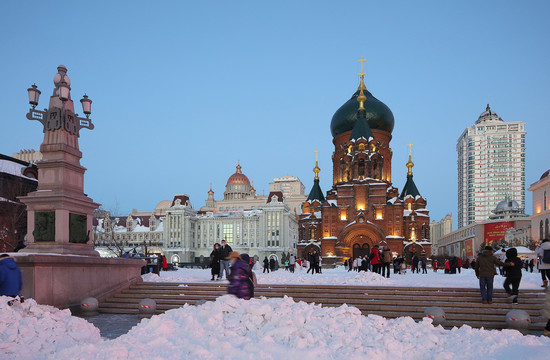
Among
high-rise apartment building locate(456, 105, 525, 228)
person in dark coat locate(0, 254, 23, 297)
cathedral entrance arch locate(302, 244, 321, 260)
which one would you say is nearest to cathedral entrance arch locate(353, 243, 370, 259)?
cathedral entrance arch locate(302, 244, 321, 260)

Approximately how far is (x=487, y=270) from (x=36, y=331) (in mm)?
11554

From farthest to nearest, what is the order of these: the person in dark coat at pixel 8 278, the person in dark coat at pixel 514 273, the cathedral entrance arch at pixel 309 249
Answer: the cathedral entrance arch at pixel 309 249 → the person in dark coat at pixel 514 273 → the person in dark coat at pixel 8 278

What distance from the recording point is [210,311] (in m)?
8.80

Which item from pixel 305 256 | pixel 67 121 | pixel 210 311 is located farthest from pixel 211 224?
pixel 210 311

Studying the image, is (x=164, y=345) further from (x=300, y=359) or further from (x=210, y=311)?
(x=300, y=359)

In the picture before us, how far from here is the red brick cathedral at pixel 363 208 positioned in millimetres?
50500

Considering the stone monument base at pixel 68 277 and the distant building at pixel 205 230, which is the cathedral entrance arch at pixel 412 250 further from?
the distant building at pixel 205 230

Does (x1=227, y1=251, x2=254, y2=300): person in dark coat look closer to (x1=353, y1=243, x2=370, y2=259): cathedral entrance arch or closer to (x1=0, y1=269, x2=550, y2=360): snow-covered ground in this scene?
(x1=0, y1=269, x2=550, y2=360): snow-covered ground

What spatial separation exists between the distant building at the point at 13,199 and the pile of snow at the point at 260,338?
942 inches

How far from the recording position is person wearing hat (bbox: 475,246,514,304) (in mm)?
12766

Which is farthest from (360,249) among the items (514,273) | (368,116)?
(514,273)

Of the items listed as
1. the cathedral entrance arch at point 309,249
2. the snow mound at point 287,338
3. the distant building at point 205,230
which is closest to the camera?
the snow mound at point 287,338

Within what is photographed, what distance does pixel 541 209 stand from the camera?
215ft

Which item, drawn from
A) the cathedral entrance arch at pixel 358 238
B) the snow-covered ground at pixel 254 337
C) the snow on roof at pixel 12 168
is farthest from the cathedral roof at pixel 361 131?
the snow-covered ground at pixel 254 337
